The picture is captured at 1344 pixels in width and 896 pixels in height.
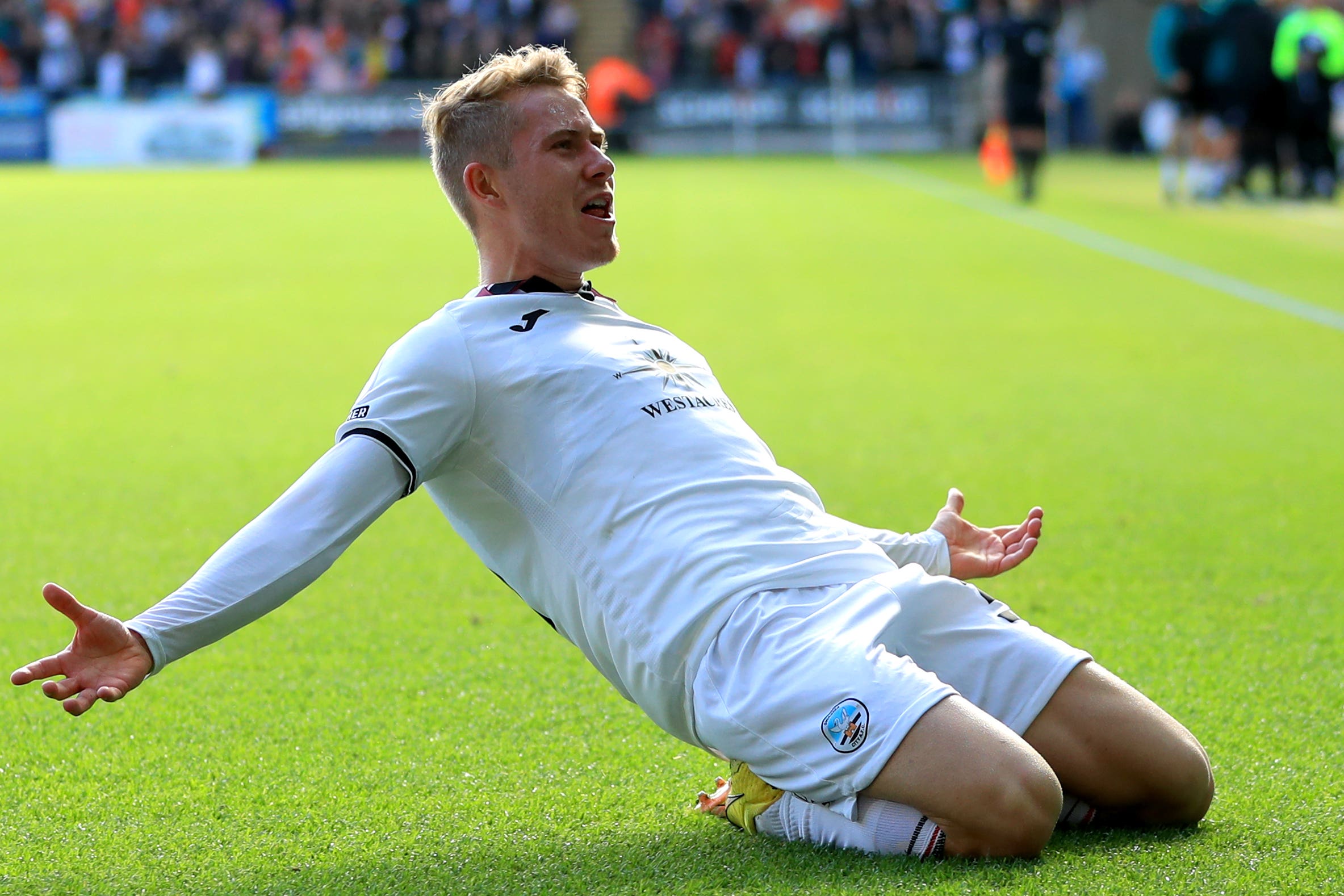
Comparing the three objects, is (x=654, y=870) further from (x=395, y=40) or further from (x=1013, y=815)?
(x=395, y=40)

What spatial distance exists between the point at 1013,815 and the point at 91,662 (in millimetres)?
1497

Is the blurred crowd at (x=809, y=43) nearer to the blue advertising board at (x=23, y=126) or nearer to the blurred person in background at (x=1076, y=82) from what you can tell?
the blurred person in background at (x=1076, y=82)

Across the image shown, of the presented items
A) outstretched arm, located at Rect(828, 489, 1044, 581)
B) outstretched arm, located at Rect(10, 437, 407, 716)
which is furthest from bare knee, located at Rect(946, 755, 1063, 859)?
outstretched arm, located at Rect(10, 437, 407, 716)

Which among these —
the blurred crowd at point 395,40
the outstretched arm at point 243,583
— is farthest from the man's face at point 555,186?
the blurred crowd at point 395,40

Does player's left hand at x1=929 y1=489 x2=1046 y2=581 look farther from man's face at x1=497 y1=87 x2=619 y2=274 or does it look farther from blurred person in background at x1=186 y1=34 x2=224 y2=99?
blurred person in background at x1=186 y1=34 x2=224 y2=99

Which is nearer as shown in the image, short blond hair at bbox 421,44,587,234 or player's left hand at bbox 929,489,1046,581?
short blond hair at bbox 421,44,587,234

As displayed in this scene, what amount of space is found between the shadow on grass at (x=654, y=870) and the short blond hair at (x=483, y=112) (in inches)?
47.5

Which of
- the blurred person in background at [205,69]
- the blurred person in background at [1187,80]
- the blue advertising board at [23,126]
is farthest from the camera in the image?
the blurred person in background at [205,69]

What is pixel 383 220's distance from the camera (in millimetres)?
18312

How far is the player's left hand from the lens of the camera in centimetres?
332

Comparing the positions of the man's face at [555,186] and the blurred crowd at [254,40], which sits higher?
the blurred crowd at [254,40]

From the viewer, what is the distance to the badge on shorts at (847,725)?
266cm

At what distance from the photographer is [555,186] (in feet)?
10.2

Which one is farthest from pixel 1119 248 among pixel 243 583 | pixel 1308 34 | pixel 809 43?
pixel 809 43
